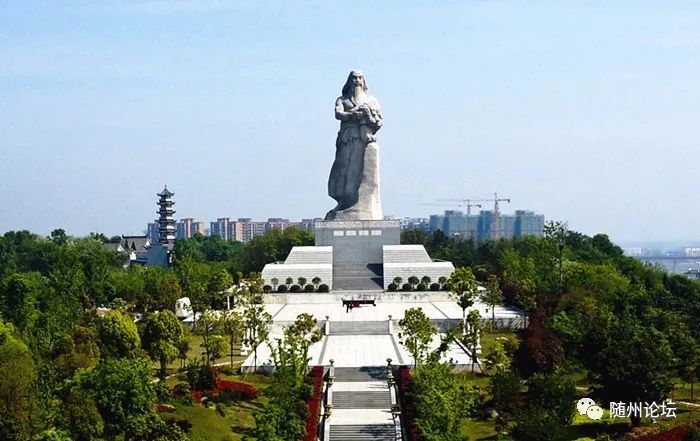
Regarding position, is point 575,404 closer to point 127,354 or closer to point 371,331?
point 127,354

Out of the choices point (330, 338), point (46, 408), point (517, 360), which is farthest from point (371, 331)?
point (46, 408)

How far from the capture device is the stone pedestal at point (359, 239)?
133 feet

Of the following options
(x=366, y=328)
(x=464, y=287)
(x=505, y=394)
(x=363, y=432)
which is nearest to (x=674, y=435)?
(x=505, y=394)

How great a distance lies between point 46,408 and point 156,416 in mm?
1784

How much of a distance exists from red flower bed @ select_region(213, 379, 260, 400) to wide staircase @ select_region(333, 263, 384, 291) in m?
17.2

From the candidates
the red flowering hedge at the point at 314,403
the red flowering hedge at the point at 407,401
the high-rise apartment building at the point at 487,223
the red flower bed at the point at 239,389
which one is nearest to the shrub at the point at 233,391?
the red flower bed at the point at 239,389

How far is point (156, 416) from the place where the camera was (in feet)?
49.9

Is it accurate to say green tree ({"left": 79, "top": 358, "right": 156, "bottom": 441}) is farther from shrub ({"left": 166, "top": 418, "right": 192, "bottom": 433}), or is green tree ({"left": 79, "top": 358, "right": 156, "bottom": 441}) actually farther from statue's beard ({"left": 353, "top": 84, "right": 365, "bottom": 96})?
statue's beard ({"left": 353, "top": 84, "right": 365, "bottom": 96})

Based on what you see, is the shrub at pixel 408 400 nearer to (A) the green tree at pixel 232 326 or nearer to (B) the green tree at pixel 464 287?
(B) the green tree at pixel 464 287

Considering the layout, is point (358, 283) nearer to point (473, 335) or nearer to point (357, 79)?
point (357, 79)

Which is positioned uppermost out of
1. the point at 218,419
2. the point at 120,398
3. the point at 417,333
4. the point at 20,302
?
the point at 20,302

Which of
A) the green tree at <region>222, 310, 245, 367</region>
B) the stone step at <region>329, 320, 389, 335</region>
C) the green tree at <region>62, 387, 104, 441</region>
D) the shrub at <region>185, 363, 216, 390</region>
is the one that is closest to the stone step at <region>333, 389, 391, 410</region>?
the shrub at <region>185, 363, 216, 390</region>

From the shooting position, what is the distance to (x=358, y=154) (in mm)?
41844

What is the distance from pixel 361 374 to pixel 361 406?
2151 millimetres
